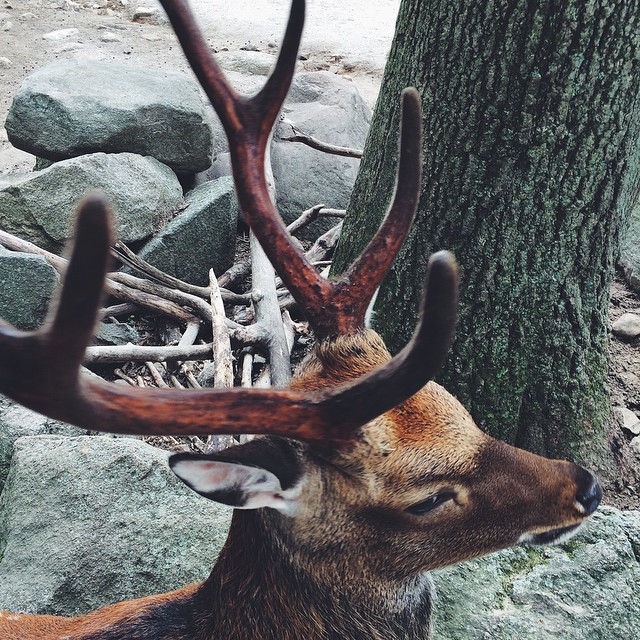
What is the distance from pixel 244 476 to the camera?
6.64 ft

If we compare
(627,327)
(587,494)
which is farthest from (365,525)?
(627,327)

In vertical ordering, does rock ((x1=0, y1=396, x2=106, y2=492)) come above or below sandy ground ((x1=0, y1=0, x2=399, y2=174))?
below

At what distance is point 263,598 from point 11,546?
56.7 inches

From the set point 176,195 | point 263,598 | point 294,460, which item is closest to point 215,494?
point 294,460

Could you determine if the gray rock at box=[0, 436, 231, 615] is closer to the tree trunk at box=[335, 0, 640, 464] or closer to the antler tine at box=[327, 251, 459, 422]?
the tree trunk at box=[335, 0, 640, 464]

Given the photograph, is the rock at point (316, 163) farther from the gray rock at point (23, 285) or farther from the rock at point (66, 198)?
the gray rock at point (23, 285)

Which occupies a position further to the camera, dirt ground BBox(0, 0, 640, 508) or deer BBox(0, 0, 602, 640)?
dirt ground BBox(0, 0, 640, 508)

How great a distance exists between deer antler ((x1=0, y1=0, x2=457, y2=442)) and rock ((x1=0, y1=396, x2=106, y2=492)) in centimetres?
203

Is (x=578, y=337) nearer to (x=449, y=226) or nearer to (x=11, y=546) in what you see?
(x=449, y=226)

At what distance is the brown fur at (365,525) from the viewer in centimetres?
218

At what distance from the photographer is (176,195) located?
5.81 m

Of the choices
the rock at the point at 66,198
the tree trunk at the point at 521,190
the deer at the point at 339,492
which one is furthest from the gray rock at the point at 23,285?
the deer at the point at 339,492

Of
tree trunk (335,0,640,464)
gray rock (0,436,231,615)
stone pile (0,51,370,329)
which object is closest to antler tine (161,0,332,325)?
tree trunk (335,0,640,464)

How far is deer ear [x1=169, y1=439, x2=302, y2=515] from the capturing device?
6.33ft
